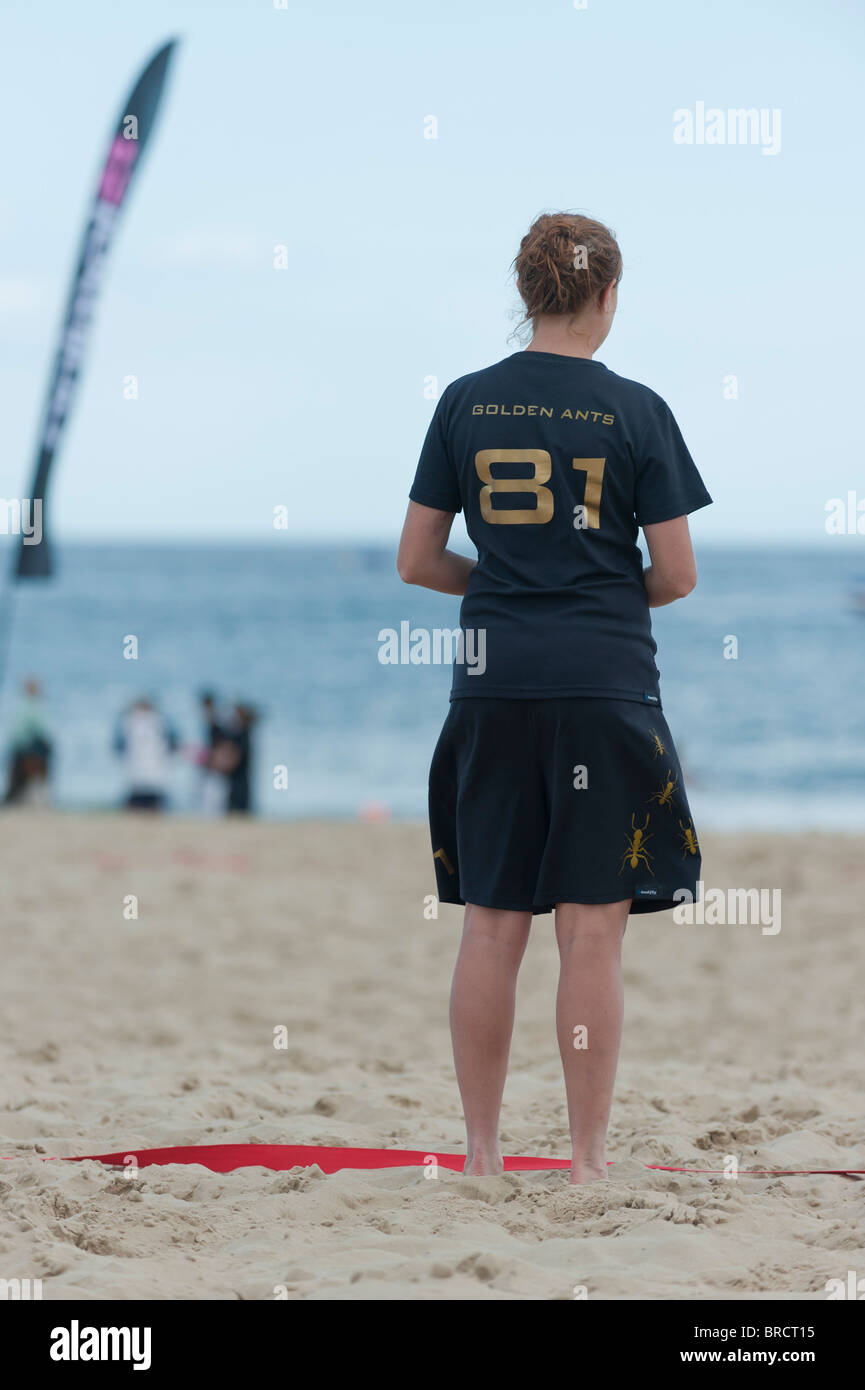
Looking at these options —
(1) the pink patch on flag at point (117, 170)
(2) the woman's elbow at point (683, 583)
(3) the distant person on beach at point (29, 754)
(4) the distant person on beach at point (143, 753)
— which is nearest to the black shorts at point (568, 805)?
(2) the woman's elbow at point (683, 583)

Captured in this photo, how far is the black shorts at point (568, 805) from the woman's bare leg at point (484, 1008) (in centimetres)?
6

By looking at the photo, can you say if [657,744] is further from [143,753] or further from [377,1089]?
[143,753]

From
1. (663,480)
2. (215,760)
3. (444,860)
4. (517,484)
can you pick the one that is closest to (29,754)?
(215,760)

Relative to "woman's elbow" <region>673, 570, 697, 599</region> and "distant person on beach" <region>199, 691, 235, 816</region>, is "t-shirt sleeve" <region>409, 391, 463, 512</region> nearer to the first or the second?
"woman's elbow" <region>673, 570, 697, 599</region>

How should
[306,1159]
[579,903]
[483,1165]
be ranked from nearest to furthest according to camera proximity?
1. [579,903]
2. [483,1165]
3. [306,1159]

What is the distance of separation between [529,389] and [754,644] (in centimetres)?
3367

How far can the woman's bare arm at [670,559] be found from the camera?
2.53 m

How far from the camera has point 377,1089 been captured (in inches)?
149

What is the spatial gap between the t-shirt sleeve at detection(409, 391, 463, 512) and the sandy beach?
4.32 feet

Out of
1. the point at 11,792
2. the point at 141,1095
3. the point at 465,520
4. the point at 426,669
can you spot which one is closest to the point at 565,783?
the point at 465,520

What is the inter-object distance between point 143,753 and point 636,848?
35.5 ft

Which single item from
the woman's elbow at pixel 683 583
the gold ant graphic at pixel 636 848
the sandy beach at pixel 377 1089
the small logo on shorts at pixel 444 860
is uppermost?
the woman's elbow at pixel 683 583

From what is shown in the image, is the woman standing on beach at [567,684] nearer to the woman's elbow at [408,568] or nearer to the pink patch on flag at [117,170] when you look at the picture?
the woman's elbow at [408,568]

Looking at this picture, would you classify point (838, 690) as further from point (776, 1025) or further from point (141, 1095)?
point (141, 1095)
